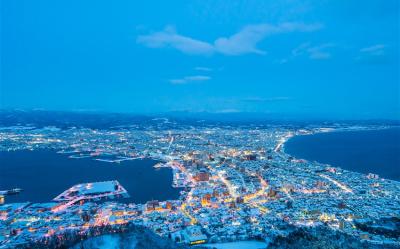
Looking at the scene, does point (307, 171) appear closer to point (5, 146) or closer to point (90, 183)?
point (90, 183)

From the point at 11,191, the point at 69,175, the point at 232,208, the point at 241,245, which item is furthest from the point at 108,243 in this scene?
the point at 69,175

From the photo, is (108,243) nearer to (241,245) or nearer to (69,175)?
(241,245)

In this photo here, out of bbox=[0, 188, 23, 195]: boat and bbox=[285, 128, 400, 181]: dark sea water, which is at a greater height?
bbox=[285, 128, 400, 181]: dark sea water

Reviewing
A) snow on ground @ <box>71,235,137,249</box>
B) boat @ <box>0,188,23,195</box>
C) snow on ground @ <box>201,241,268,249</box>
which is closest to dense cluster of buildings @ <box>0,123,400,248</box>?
snow on ground @ <box>201,241,268,249</box>

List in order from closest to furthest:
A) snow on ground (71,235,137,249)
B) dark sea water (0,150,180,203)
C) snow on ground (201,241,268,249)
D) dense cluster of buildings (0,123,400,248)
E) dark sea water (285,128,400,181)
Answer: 1. snow on ground (71,235,137,249)
2. snow on ground (201,241,268,249)
3. dense cluster of buildings (0,123,400,248)
4. dark sea water (0,150,180,203)
5. dark sea water (285,128,400,181)

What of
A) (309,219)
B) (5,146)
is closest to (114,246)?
(309,219)

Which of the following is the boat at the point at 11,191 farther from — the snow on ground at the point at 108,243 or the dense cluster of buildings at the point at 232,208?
the snow on ground at the point at 108,243

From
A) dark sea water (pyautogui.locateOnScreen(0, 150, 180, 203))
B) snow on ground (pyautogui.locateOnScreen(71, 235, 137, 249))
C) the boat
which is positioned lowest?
the boat

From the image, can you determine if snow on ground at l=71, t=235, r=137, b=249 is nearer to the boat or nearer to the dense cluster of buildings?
the dense cluster of buildings
